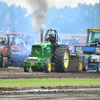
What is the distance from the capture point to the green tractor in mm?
17516

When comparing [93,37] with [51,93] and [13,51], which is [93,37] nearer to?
[13,51]

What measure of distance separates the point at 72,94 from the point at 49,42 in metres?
8.92

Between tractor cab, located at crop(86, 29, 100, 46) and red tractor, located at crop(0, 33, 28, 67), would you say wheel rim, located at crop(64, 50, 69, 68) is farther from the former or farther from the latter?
red tractor, located at crop(0, 33, 28, 67)

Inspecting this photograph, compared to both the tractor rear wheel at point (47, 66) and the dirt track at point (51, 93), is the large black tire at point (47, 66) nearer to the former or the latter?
the tractor rear wheel at point (47, 66)

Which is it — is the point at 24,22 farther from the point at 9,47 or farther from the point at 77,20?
the point at 9,47

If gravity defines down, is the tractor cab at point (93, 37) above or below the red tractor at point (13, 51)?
above

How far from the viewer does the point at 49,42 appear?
18.8 m

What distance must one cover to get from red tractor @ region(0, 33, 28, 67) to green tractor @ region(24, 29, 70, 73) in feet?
11.6

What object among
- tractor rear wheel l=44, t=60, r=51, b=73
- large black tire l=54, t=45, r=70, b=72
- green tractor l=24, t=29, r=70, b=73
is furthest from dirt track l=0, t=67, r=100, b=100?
large black tire l=54, t=45, r=70, b=72

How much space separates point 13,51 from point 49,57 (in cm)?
494

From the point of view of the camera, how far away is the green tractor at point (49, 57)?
57.5 feet

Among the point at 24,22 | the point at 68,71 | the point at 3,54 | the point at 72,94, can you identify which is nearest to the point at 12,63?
the point at 3,54

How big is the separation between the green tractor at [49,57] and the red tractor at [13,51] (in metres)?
3.53

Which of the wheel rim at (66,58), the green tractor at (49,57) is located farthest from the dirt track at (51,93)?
the wheel rim at (66,58)
